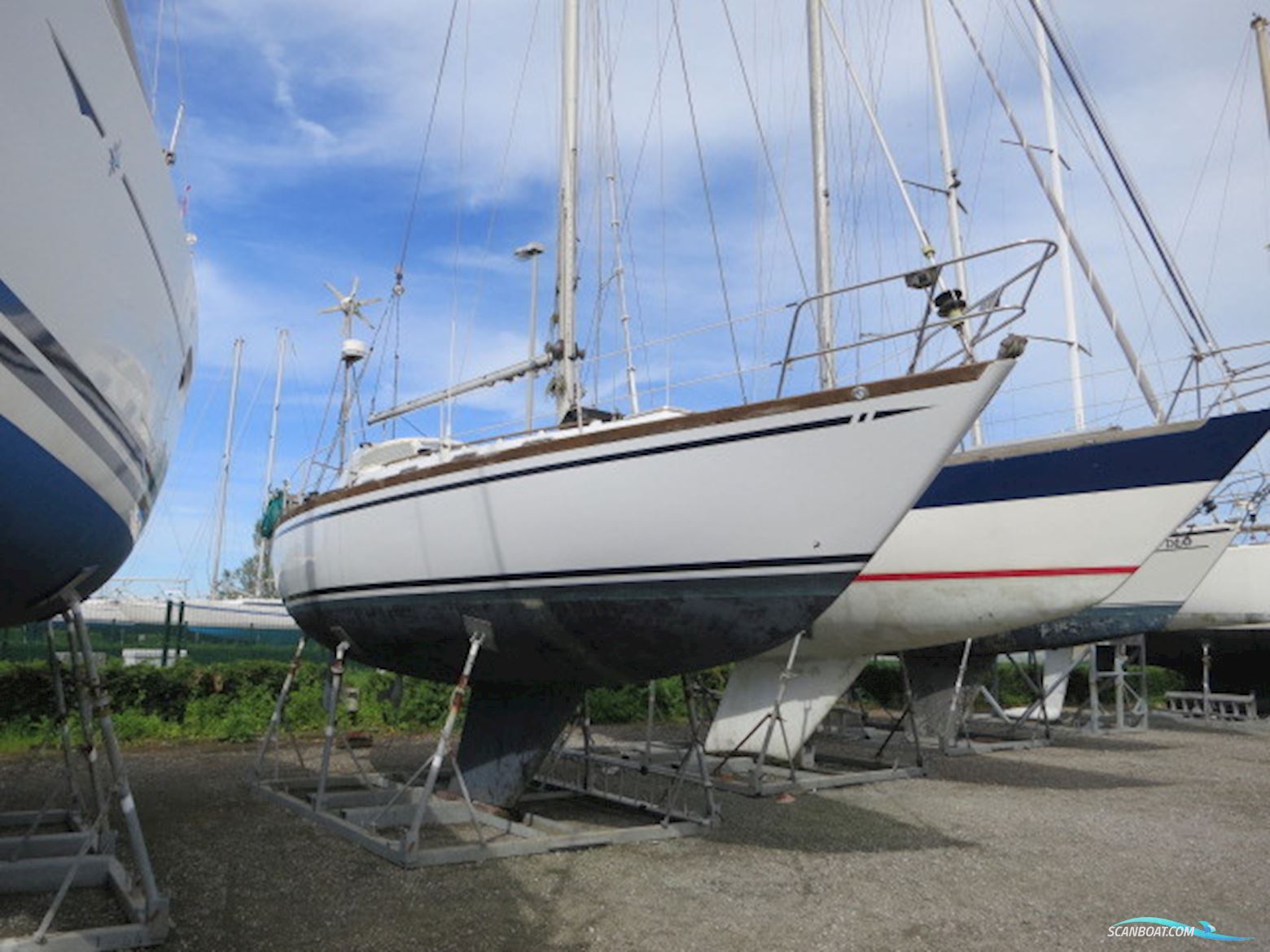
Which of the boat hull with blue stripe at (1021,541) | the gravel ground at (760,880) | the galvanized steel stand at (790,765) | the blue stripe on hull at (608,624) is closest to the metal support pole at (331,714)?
the gravel ground at (760,880)

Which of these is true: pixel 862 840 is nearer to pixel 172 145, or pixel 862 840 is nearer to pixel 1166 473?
pixel 1166 473

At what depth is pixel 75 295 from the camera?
2.77 meters

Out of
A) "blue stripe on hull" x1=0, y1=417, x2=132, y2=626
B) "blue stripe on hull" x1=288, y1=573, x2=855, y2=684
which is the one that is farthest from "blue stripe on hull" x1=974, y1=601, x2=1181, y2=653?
"blue stripe on hull" x1=0, y1=417, x2=132, y2=626

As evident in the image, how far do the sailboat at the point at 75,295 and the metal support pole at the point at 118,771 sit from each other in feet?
0.60

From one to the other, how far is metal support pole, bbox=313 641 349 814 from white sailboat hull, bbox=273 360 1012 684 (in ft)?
3.76

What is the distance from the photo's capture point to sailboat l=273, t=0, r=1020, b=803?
15.4 feet

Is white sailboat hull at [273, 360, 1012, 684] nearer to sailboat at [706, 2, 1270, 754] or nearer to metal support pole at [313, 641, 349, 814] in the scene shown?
metal support pole at [313, 641, 349, 814]

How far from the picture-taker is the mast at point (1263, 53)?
14055mm

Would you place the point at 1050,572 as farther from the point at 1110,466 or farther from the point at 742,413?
the point at 742,413

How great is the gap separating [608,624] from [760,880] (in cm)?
158

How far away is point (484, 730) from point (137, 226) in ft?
13.9

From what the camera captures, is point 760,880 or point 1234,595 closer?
point 760,880

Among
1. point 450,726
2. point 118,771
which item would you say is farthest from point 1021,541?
Result: point 118,771

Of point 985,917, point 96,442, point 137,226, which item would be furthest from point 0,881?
point 985,917
